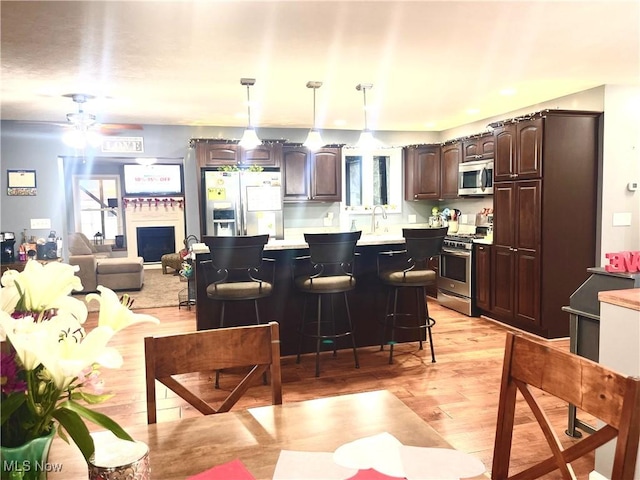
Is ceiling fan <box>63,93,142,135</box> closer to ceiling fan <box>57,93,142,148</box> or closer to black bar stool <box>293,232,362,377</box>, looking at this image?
ceiling fan <box>57,93,142,148</box>

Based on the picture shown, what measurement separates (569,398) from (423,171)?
20.5ft

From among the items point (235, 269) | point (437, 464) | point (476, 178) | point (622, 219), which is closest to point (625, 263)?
point (437, 464)

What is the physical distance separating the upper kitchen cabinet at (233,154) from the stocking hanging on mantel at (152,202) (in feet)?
11.1

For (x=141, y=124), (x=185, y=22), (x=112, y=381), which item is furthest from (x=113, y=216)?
(x=185, y=22)

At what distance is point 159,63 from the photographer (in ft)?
12.6

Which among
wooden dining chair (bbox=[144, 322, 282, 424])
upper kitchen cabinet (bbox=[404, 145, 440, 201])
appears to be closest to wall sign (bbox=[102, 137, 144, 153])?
upper kitchen cabinet (bbox=[404, 145, 440, 201])

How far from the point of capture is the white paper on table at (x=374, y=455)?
110cm

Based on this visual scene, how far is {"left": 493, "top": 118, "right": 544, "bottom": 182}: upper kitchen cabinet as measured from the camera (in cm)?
Result: 471

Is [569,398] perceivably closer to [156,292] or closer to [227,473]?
[227,473]

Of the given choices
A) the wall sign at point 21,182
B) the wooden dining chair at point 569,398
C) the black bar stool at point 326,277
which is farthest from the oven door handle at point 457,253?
the wall sign at point 21,182

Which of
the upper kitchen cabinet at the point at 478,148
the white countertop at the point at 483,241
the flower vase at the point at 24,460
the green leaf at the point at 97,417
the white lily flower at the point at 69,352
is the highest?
the upper kitchen cabinet at the point at 478,148

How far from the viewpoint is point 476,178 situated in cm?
601

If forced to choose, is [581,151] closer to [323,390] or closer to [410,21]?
[410,21]

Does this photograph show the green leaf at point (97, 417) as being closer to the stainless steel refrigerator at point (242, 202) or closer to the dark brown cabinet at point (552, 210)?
the dark brown cabinet at point (552, 210)
